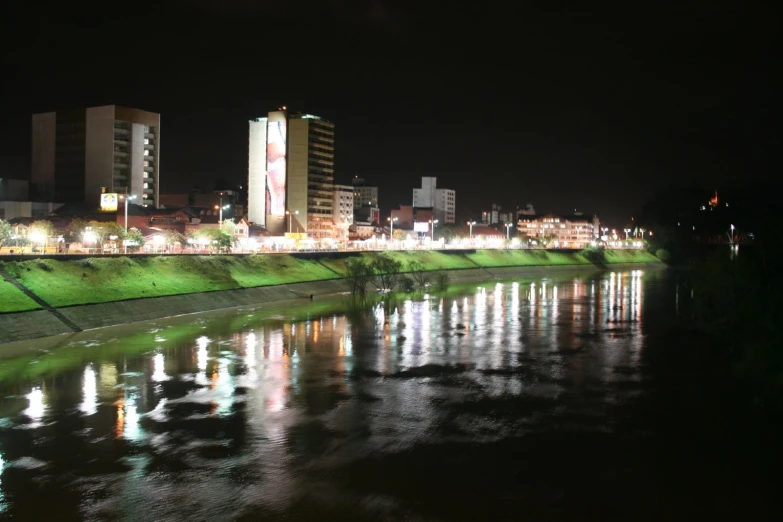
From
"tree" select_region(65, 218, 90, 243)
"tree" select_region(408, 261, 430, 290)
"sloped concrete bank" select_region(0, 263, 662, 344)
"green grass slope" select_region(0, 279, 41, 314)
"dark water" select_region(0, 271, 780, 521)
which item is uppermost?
"tree" select_region(65, 218, 90, 243)

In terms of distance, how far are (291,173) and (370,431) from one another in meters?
111

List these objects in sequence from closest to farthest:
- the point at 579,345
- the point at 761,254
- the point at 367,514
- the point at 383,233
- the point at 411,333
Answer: the point at 367,514 → the point at 761,254 → the point at 579,345 → the point at 411,333 → the point at 383,233

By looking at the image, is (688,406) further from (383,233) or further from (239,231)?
(383,233)

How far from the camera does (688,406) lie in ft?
77.5

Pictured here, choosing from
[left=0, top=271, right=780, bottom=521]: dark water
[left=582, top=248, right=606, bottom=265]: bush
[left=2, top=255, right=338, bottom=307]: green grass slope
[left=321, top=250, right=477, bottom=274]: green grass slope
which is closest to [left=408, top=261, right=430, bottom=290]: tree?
[left=321, top=250, right=477, bottom=274]: green grass slope

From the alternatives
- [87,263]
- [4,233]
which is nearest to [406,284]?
[87,263]

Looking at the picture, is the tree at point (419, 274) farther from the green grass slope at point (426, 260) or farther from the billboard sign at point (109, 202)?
the billboard sign at point (109, 202)

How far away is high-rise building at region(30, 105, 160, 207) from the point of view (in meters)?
110

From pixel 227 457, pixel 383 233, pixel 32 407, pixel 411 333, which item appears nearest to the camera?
pixel 227 457

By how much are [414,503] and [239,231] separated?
84.7 meters

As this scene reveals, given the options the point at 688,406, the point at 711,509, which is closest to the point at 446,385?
the point at 688,406

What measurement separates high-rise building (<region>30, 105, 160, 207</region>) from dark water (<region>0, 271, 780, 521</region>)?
80.1 metres

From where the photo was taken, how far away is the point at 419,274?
253 feet

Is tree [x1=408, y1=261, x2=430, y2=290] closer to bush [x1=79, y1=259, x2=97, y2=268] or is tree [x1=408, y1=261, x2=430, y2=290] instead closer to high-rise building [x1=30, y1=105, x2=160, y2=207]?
bush [x1=79, y1=259, x2=97, y2=268]
